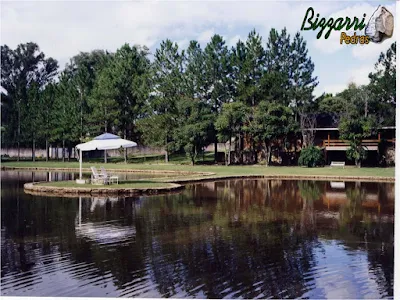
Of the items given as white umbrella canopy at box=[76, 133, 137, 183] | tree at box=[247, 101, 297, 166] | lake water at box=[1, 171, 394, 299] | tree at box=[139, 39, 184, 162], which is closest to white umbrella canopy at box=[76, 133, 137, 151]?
white umbrella canopy at box=[76, 133, 137, 183]

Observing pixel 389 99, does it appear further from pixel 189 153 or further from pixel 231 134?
pixel 189 153

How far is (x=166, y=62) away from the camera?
34.1 m

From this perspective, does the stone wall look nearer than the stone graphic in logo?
No

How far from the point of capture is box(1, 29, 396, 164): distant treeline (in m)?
31.3

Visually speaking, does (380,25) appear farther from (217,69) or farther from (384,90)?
(217,69)

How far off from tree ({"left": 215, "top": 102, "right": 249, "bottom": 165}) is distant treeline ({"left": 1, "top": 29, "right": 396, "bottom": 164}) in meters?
0.06

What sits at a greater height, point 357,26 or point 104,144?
point 357,26

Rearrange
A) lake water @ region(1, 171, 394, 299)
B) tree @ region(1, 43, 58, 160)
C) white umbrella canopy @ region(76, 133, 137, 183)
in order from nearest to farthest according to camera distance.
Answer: lake water @ region(1, 171, 394, 299) < white umbrella canopy @ region(76, 133, 137, 183) < tree @ region(1, 43, 58, 160)

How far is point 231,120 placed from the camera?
31.6 m

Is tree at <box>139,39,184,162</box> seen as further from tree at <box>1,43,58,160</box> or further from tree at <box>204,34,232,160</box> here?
tree at <box>1,43,58,160</box>

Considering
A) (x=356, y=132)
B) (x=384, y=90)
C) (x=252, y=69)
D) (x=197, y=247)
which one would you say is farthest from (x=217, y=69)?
(x=197, y=247)

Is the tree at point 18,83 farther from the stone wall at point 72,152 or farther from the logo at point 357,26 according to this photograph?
the logo at point 357,26

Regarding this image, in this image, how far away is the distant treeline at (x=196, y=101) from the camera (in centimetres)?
3133

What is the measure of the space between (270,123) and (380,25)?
23094 mm
